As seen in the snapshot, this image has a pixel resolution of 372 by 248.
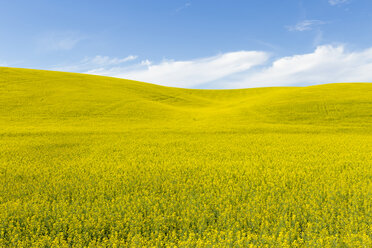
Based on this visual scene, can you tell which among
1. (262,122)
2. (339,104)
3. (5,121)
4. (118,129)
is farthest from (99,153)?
(339,104)

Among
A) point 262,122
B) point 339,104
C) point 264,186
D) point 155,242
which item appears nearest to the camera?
point 155,242

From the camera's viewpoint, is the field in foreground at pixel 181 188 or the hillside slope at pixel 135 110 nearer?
the field in foreground at pixel 181 188

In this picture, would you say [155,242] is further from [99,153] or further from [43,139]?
[43,139]

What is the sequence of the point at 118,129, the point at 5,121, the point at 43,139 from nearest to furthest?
the point at 43,139, the point at 118,129, the point at 5,121

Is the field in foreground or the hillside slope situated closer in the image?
the field in foreground

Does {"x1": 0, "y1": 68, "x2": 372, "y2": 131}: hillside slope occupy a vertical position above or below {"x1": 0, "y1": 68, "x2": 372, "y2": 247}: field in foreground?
above

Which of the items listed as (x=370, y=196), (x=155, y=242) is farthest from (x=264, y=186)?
→ (x=155, y=242)

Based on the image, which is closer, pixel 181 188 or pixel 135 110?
pixel 181 188

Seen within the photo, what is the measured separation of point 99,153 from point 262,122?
18.4 meters

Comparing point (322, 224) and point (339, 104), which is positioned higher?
point (339, 104)

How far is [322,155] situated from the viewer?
12273mm

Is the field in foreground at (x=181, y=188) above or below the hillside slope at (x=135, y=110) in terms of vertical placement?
below

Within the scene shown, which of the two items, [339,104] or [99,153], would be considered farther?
[339,104]

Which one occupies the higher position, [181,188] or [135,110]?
[135,110]
